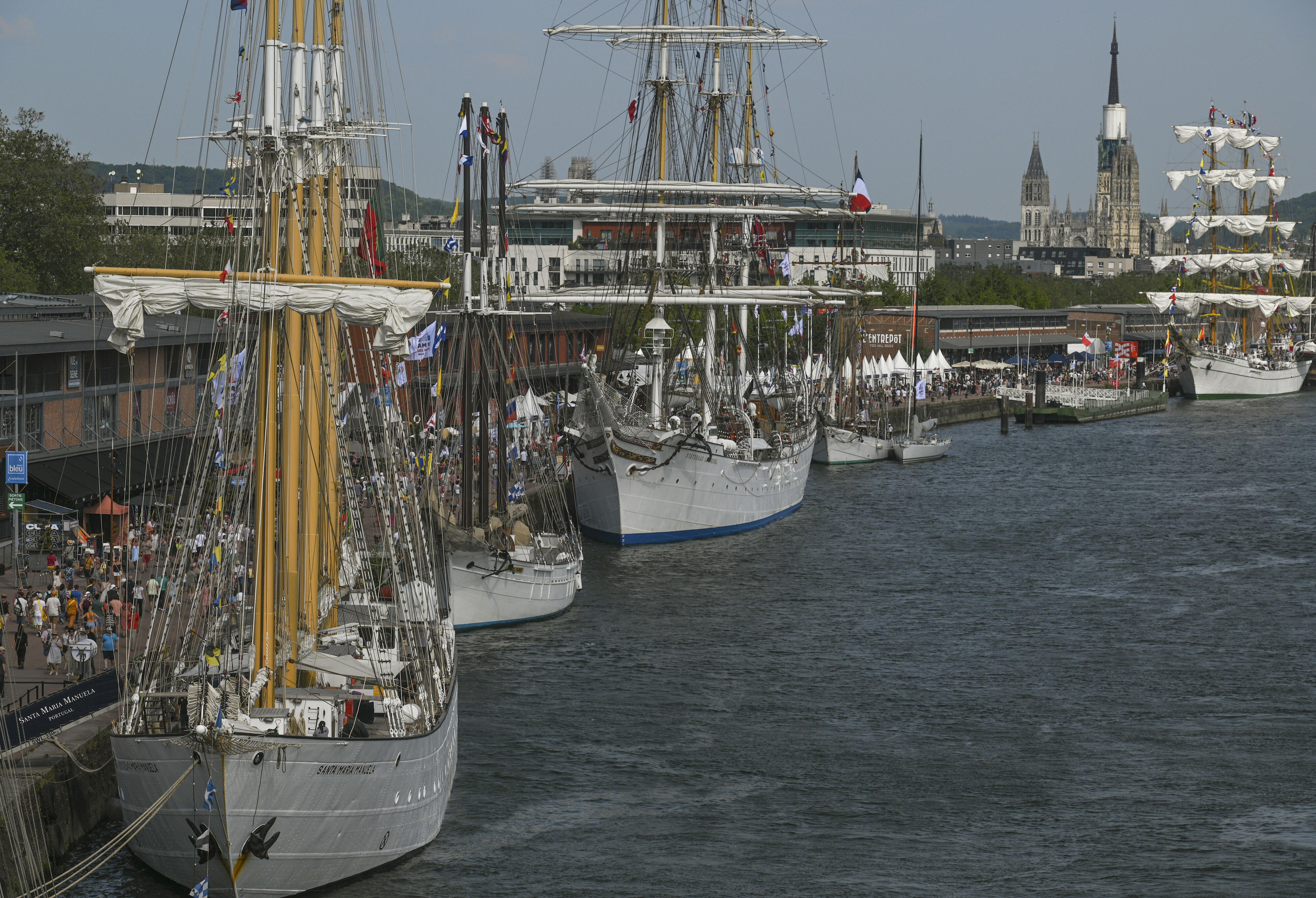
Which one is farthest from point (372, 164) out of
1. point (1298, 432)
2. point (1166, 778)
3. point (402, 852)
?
point (1298, 432)

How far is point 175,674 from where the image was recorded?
23797 mm

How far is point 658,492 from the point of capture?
55.2 metres

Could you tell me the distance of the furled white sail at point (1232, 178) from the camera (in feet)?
485

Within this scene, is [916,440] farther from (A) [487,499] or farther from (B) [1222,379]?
(B) [1222,379]

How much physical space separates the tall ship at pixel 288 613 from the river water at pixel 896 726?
6.32 ft

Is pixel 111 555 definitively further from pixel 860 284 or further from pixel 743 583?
pixel 860 284

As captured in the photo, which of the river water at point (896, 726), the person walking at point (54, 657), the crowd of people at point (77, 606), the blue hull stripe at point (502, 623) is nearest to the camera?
the river water at point (896, 726)

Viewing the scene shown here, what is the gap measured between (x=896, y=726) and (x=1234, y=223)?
126 meters

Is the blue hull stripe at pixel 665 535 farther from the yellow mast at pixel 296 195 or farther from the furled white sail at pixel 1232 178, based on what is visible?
the furled white sail at pixel 1232 178

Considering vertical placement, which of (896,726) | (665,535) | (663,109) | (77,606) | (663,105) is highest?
(663,105)

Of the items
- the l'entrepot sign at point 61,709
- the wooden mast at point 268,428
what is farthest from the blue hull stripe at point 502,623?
the wooden mast at point 268,428

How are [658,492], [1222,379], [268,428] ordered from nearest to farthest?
[268,428] < [658,492] < [1222,379]

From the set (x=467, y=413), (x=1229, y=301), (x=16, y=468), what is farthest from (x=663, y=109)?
(x=1229, y=301)

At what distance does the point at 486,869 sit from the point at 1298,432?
292ft
